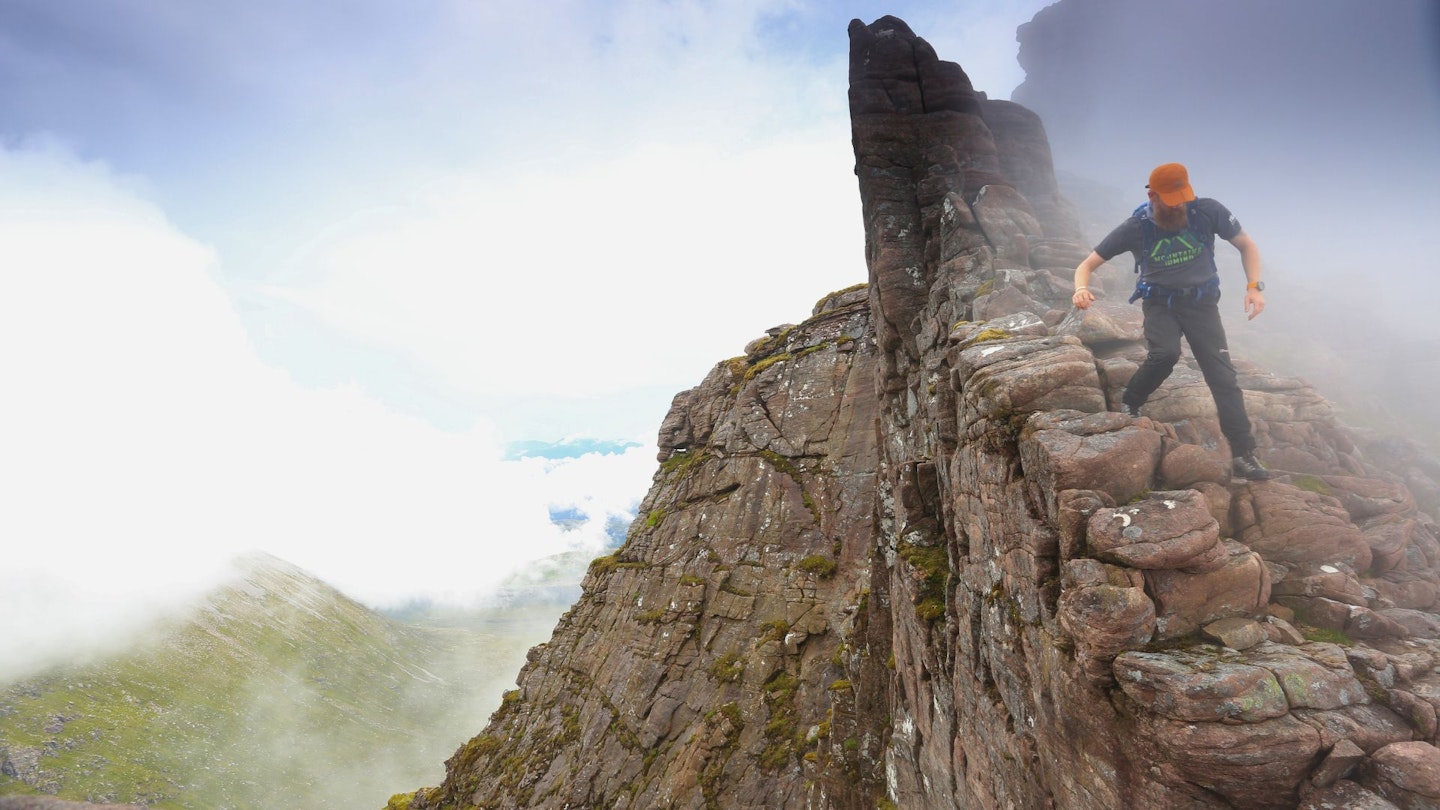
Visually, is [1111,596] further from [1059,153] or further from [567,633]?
[1059,153]

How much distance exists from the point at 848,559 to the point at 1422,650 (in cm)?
3634

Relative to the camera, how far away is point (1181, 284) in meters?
13.9

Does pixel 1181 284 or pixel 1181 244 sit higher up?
pixel 1181 244

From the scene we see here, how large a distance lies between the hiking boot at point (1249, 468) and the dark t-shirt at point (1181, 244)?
4.47 m

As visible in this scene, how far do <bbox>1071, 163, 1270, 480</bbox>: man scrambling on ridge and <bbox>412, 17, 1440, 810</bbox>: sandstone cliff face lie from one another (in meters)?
0.85

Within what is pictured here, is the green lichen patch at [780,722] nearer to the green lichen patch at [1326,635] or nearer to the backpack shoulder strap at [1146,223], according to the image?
the green lichen patch at [1326,635]

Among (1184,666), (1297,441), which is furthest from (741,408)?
(1184,666)

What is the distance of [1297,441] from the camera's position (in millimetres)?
16578

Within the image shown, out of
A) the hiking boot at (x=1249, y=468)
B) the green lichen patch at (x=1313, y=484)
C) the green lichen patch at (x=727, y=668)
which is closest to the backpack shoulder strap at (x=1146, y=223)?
the hiking boot at (x=1249, y=468)

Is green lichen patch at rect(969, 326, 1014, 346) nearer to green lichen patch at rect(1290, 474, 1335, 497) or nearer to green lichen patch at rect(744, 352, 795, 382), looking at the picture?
green lichen patch at rect(1290, 474, 1335, 497)

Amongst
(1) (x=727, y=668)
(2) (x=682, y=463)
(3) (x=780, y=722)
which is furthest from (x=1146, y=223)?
(2) (x=682, y=463)

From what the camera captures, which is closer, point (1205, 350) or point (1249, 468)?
point (1249, 468)

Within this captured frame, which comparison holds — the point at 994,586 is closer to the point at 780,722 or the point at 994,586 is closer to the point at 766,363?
the point at 780,722

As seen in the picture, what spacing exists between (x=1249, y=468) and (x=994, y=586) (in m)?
6.78
